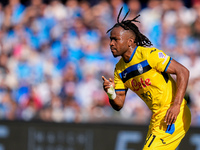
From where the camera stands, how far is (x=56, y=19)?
11.3m

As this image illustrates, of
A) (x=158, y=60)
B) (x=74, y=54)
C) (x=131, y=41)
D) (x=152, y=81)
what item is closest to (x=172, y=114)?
(x=152, y=81)

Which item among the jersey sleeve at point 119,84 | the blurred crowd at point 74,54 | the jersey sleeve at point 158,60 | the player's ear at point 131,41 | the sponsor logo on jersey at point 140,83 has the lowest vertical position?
the blurred crowd at point 74,54

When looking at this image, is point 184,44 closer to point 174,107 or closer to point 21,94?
point 21,94

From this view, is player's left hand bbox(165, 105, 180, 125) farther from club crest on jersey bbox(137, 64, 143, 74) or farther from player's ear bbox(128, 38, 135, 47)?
player's ear bbox(128, 38, 135, 47)

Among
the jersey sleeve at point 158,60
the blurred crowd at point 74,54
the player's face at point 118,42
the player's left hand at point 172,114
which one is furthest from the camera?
the blurred crowd at point 74,54

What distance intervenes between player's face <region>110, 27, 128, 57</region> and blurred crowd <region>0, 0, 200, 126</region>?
3.97 meters

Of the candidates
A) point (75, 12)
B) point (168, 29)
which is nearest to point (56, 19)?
point (75, 12)

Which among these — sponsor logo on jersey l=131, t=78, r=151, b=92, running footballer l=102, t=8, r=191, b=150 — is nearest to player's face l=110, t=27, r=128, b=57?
running footballer l=102, t=8, r=191, b=150

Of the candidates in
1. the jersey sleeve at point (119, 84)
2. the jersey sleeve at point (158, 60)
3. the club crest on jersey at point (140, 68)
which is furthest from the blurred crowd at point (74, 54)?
the jersey sleeve at point (158, 60)

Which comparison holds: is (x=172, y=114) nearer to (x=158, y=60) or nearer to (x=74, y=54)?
(x=158, y=60)

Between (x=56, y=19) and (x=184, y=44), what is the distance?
3826 millimetres

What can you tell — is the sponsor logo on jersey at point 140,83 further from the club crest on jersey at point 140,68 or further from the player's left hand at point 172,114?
the player's left hand at point 172,114

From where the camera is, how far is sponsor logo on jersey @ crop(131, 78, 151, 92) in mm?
5343

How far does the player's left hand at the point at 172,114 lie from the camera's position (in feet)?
16.5
